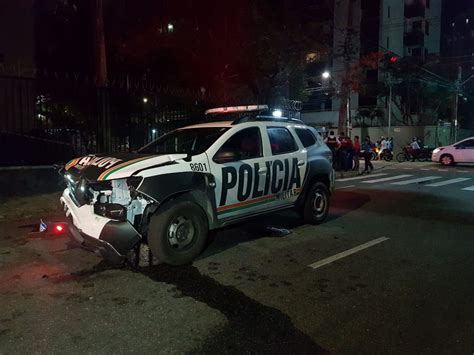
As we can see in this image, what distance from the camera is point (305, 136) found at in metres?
7.32

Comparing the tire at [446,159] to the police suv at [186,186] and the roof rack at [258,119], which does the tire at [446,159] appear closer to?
the police suv at [186,186]

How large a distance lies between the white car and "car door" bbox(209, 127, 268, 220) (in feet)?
67.4

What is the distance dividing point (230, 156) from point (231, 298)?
6.26 ft

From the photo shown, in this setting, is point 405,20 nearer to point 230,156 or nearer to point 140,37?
point 140,37

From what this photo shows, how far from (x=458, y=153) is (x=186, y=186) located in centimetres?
2210

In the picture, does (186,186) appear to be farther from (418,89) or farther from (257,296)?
→ (418,89)

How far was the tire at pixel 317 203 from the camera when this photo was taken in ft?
23.9

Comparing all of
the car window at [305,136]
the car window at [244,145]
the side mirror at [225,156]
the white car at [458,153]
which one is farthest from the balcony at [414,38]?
the side mirror at [225,156]

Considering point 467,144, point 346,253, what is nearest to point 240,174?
point 346,253

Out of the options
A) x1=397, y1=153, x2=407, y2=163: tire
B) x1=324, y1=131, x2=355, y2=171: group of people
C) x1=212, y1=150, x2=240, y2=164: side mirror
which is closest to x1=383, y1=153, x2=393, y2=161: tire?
x1=397, y1=153, x2=407, y2=163: tire

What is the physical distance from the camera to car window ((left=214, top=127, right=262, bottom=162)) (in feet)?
18.6

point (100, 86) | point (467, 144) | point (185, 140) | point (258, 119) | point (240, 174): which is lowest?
point (240, 174)

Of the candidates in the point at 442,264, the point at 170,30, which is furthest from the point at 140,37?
the point at 442,264

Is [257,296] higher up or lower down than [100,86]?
lower down
